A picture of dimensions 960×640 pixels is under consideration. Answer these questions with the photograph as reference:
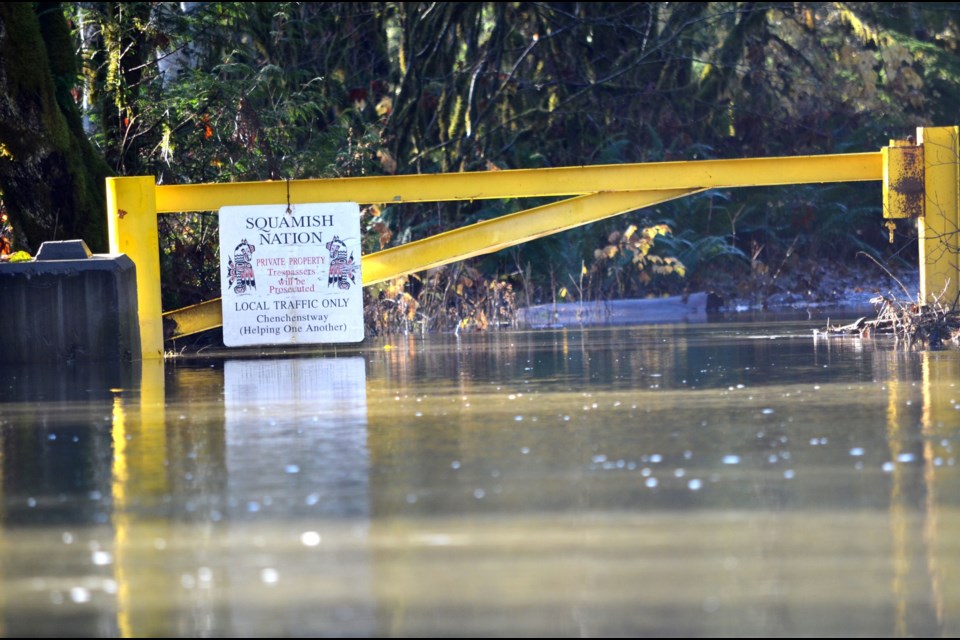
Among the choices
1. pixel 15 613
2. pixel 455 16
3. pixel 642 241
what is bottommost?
pixel 15 613

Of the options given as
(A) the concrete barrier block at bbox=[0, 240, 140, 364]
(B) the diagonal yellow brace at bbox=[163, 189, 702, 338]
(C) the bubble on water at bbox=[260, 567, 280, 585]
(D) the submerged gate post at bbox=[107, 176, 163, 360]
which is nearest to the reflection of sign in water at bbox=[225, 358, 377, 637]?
(C) the bubble on water at bbox=[260, 567, 280, 585]

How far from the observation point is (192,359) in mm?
13516

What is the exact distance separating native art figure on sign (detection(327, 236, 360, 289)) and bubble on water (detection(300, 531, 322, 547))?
9.04 meters

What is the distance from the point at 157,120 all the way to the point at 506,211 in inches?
274

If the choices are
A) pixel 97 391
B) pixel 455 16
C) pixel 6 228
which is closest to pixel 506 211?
pixel 455 16

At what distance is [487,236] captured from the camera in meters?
14.1

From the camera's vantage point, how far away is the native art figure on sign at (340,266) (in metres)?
13.8

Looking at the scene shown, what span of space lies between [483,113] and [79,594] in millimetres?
22451

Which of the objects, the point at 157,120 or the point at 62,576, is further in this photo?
the point at 157,120

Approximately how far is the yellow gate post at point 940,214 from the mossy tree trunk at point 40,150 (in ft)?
23.7

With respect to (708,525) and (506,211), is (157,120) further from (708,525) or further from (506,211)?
(708,525)

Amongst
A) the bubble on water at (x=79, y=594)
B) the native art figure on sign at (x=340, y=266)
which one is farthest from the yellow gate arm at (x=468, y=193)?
the bubble on water at (x=79, y=594)

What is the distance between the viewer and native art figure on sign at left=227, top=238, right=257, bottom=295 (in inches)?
542

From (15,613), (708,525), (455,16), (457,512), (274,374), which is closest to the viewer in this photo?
(15,613)
